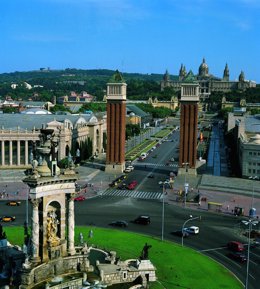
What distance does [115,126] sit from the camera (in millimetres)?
119625

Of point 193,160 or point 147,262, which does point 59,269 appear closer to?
point 147,262

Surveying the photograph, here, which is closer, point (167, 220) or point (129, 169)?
point (167, 220)

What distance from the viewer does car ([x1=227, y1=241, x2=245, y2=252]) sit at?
60906 mm

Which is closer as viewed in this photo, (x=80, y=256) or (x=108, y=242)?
(x=80, y=256)

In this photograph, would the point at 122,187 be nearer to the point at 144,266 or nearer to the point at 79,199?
the point at 79,199

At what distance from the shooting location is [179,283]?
48.8 m

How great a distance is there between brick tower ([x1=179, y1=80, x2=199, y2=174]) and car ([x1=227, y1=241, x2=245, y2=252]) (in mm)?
50921

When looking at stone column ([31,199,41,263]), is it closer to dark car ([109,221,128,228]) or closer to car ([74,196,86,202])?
dark car ([109,221,128,228])

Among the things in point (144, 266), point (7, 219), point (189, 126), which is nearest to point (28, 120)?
point (189, 126)

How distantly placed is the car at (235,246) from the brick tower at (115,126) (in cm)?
5951

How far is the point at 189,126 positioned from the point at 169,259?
61.9 metres

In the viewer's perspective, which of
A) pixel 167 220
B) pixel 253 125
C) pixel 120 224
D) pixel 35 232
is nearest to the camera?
pixel 35 232

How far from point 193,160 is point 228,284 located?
2593 inches

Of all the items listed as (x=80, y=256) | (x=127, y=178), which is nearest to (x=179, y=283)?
(x=80, y=256)
